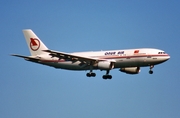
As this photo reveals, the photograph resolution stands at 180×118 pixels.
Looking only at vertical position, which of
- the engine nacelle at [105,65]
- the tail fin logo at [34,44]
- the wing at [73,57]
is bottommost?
the engine nacelle at [105,65]

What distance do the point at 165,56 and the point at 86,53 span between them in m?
15.9

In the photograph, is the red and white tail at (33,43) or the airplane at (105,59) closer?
the airplane at (105,59)

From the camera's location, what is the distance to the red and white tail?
98.1 metres

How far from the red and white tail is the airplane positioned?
1.70 m

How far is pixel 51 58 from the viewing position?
94.8 metres

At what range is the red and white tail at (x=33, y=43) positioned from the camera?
322 feet

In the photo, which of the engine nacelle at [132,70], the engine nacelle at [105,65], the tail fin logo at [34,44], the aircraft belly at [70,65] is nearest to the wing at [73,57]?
the engine nacelle at [105,65]

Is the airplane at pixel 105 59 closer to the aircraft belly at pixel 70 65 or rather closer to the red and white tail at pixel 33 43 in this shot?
the aircraft belly at pixel 70 65

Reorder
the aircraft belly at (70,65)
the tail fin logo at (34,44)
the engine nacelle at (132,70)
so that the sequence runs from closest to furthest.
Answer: the aircraft belly at (70,65)
the engine nacelle at (132,70)
the tail fin logo at (34,44)

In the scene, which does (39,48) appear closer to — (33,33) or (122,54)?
(33,33)

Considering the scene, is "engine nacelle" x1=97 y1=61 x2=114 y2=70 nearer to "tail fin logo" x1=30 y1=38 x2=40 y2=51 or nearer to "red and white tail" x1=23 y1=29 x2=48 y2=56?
"red and white tail" x1=23 y1=29 x2=48 y2=56

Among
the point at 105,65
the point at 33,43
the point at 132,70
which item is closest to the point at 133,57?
the point at 105,65

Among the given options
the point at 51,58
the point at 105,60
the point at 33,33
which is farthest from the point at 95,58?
the point at 33,33

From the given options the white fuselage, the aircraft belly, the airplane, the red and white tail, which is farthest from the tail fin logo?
the white fuselage
